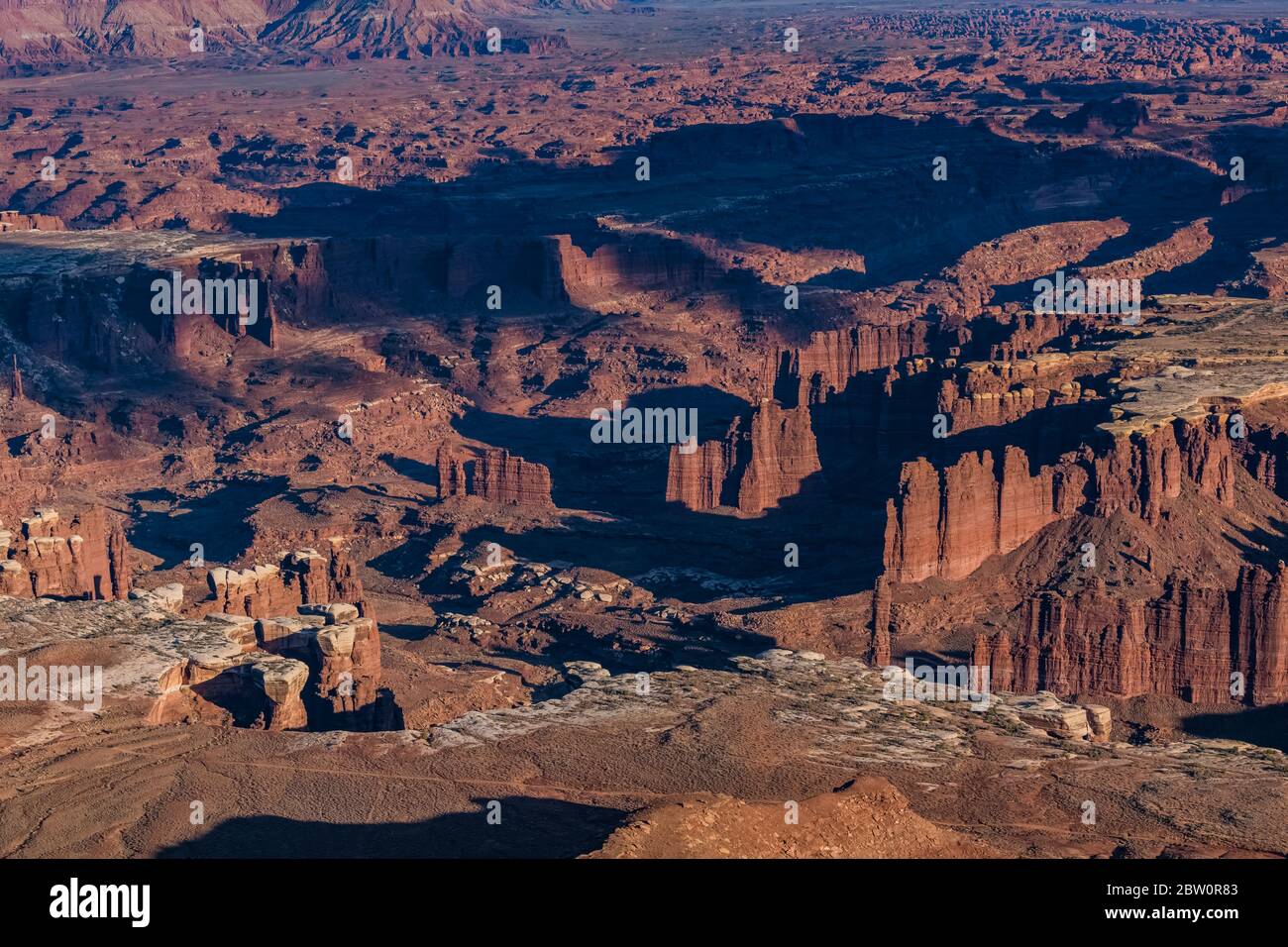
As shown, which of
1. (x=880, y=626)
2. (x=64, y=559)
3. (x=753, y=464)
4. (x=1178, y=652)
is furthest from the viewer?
(x=753, y=464)

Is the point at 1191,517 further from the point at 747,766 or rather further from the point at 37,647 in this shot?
the point at 37,647

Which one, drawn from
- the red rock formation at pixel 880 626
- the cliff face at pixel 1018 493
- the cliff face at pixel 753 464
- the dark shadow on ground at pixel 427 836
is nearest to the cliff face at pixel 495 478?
the cliff face at pixel 753 464

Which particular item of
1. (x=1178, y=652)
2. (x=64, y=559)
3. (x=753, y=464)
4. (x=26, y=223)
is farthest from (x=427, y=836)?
(x=26, y=223)

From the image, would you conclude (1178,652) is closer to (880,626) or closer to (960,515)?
(880,626)

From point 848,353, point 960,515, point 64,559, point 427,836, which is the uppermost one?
point 960,515

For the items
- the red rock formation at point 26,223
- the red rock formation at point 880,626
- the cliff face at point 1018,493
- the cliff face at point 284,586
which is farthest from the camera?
the red rock formation at point 26,223

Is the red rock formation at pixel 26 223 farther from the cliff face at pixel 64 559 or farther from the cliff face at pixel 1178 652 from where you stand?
the cliff face at pixel 1178 652
